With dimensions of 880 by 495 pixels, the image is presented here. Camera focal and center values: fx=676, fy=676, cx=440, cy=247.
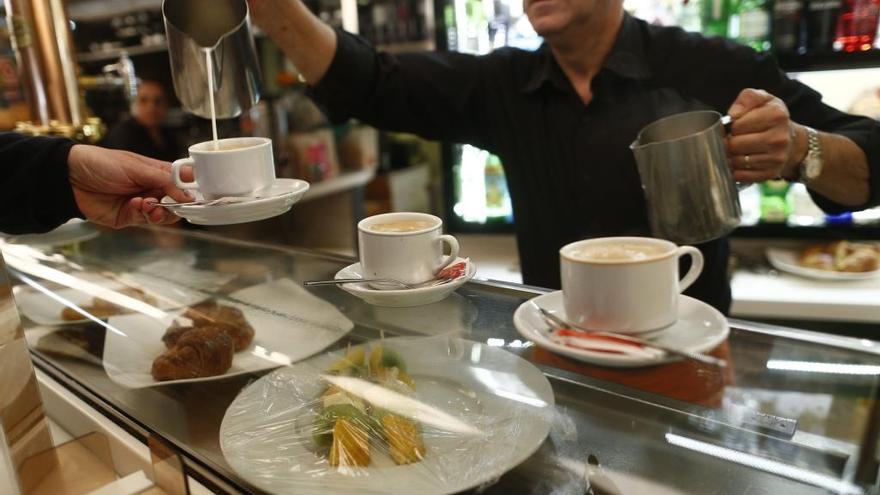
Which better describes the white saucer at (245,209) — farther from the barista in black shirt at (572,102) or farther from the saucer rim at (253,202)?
the barista in black shirt at (572,102)

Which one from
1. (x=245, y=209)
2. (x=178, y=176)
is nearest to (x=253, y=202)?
(x=245, y=209)

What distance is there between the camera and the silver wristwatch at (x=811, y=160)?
1135 millimetres

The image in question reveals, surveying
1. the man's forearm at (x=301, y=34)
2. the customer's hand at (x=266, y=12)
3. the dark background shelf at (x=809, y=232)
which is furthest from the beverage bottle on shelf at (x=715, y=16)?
the customer's hand at (x=266, y=12)

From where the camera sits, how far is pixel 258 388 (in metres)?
0.82

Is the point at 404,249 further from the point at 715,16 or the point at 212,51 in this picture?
the point at 715,16

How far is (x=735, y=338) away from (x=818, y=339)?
0.34 feet

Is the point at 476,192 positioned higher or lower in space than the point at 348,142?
lower

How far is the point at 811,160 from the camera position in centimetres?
114

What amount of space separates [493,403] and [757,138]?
528 millimetres

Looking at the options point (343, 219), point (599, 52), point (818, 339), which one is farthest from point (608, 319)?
point (343, 219)

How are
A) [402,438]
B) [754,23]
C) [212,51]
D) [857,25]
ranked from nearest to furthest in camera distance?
[402,438] < [212,51] < [857,25] < [754,23]

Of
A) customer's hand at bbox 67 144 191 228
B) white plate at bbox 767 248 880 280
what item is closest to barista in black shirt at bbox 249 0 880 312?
customer's hand at bbox 67 144 191 228

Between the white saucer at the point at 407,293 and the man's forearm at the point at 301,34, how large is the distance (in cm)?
71

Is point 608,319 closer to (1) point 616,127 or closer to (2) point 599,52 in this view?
(1) point 616,127
